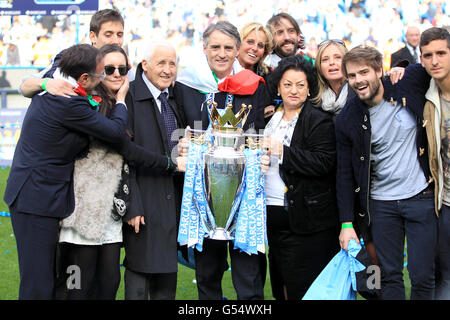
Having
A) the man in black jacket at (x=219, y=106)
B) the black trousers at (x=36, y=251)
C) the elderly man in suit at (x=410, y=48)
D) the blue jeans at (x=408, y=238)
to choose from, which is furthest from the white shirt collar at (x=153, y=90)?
the elderly man in suit at (x=410, y=48)

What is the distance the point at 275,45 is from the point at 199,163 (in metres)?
1.67

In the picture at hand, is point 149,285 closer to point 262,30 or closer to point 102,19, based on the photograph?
point 102,19

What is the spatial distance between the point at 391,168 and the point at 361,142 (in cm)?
22

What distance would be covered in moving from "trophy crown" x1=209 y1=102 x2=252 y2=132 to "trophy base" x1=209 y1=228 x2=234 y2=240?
A: 1.84ft

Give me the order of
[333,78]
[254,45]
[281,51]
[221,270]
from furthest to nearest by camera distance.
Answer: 1. [281,51]
2. [254,45]
3. [333,78]
4. [221,270]

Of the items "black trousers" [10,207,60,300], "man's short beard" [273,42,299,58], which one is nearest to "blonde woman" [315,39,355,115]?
"man's short beard" [273,42,299,58]

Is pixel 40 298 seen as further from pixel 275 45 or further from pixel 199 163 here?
pixel 275 45

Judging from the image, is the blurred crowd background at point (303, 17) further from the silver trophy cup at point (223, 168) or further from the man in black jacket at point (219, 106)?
the silver trophy cup at point (223, 168)

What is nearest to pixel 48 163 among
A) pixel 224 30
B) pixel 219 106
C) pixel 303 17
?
pixel 219 106

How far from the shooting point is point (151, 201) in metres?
3.18
